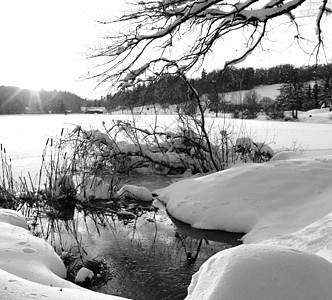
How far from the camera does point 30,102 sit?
76.6 metres

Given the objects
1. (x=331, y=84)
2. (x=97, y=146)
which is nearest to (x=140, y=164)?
(x=97, y=146)

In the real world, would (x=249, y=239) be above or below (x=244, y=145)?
below

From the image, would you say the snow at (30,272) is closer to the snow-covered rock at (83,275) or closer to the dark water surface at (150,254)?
the snow-covered rock at (83,275)

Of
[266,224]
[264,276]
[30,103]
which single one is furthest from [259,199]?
[30,103]

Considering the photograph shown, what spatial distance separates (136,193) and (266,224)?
2.93m

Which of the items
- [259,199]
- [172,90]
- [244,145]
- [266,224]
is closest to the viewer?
[266,224]

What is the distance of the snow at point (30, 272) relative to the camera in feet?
5.54

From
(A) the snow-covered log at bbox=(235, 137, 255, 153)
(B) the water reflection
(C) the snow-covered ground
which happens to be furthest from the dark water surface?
(A) the snow-covered log at bbox=(235, 137, 255, 153)

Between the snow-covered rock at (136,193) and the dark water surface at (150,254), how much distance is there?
963 mm

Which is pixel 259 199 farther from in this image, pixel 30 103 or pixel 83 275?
pixel 30 103

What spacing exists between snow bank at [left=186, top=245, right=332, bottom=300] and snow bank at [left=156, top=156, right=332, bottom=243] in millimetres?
2320

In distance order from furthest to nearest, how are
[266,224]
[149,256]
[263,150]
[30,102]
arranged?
[30,102], [263,150], [266,224], [149,256]

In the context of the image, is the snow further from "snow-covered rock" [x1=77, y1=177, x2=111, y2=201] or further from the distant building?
the distant building

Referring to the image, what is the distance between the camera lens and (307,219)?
4223 mm
